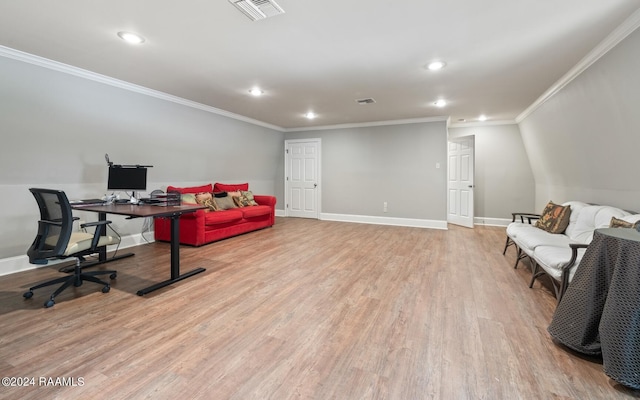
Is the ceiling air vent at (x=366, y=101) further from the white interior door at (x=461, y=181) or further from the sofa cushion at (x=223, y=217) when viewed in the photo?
the sofa cushion at (x=223, y=217)

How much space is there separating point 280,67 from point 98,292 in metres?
3.00

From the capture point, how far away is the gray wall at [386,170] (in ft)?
20.1

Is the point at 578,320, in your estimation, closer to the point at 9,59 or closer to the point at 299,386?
the point at 299,386

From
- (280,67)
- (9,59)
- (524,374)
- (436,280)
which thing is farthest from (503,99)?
(9,59)

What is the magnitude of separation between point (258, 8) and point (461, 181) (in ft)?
Result: 18.1

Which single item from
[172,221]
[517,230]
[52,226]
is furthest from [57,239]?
[517,230]

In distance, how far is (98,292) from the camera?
2674 mm

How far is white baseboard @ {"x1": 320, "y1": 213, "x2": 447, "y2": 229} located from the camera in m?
6.16

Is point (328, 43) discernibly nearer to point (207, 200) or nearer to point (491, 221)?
point (207, 200)

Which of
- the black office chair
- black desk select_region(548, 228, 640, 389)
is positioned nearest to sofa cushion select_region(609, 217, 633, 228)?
black desk select_region(548, 228, 640, 389)

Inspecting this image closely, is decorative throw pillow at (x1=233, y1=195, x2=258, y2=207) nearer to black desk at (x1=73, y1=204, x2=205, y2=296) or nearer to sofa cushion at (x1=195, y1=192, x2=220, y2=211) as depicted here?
sofa cushion at (x1=195, y1=192, x2=220, y2=211)

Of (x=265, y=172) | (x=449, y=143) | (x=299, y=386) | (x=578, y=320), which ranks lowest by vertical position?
(x=299, y=386)

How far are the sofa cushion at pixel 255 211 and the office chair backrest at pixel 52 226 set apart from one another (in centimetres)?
293

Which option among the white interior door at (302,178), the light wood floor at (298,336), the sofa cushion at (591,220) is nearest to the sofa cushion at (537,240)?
the sofa cushion at (591,220)
